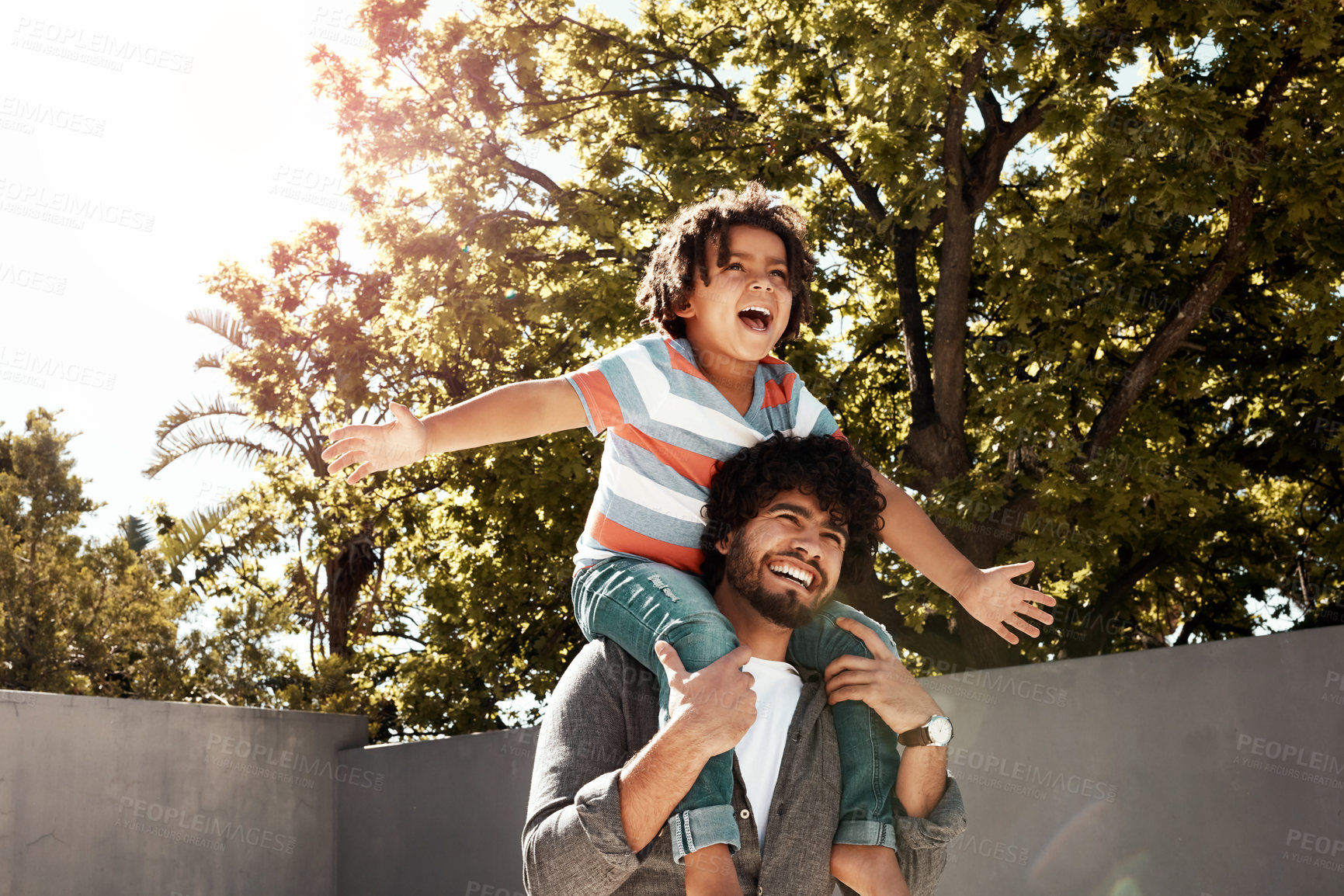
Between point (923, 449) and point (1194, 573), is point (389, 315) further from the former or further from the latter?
point (1194, 573)

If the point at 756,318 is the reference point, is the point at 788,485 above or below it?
below

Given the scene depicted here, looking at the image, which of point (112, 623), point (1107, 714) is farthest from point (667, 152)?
point (112, 623)

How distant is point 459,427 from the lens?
217 cm

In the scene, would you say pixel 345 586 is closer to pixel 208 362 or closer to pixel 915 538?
pixel 208 362

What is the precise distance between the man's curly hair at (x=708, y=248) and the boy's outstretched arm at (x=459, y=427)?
A: 0.34m

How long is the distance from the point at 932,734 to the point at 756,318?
0.96 m

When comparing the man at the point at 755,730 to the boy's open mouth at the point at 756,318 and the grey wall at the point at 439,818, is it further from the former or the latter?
the grey wall at the point at 439,818

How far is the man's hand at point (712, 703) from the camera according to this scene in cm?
182

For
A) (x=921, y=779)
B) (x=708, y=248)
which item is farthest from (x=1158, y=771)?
(x=708, y=248)

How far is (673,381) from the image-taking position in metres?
2.35

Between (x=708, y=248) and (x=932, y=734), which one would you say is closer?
(x=932, y=734)

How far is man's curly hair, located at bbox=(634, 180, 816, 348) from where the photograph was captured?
2482 millimetres

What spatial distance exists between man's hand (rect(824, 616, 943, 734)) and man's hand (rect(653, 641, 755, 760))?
320 millimetres

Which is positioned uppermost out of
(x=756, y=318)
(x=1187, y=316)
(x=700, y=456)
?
(x=1187, y=316)
